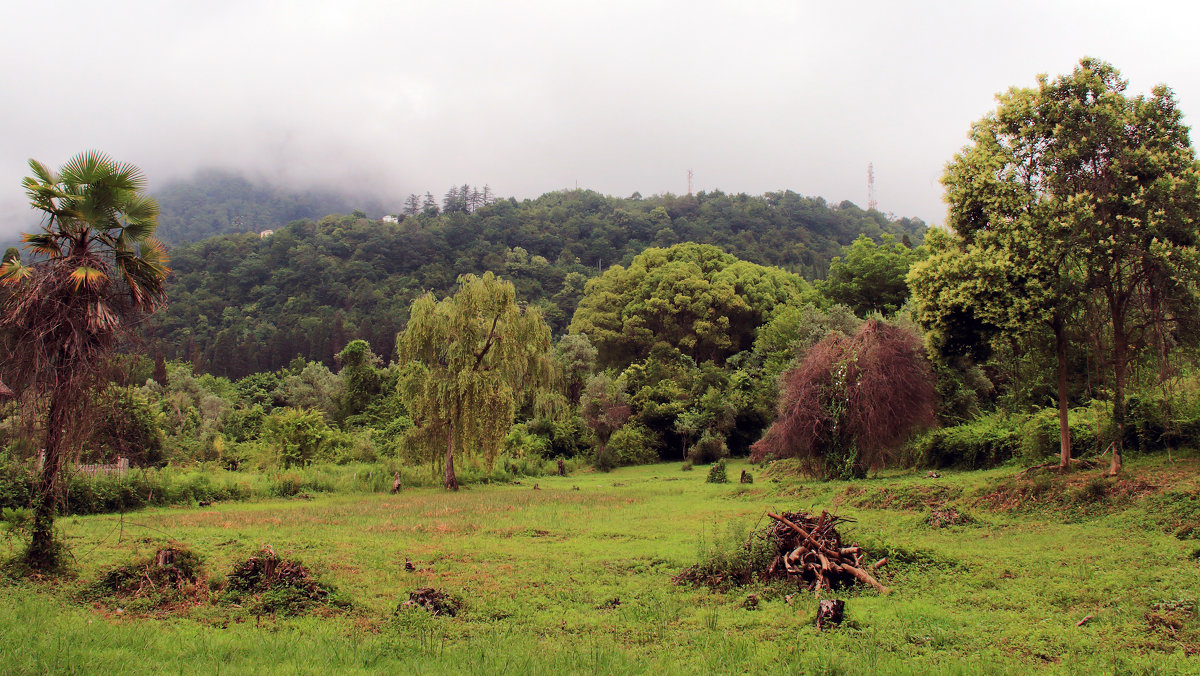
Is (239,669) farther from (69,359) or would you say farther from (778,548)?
(778,548)

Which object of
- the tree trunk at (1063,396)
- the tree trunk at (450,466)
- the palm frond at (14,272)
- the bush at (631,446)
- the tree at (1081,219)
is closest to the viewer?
the palm frond at (14,272)

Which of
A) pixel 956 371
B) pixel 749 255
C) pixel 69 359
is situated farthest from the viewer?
pixel 749 255

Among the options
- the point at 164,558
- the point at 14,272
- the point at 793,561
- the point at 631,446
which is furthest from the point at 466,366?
the point at 793,561

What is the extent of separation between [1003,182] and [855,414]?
27.6ft

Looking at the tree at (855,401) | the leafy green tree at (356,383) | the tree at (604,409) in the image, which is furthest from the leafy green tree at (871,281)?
the leafy green tree at (356,383)

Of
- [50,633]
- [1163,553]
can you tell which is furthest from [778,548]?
[50,633]

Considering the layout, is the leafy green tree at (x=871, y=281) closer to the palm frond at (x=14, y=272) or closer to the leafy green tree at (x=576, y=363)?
the leafy green tree at (x=576, y=363)

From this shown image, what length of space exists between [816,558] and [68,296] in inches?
481

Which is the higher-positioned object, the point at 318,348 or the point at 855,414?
the point at 318,348

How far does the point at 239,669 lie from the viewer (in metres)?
6.70

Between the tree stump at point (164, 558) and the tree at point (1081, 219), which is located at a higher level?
the tree at point (1081, 219)

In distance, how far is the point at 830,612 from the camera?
27.0ft

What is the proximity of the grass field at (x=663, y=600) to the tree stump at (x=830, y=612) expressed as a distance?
0.24 m

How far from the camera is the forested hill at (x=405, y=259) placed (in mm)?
79500
